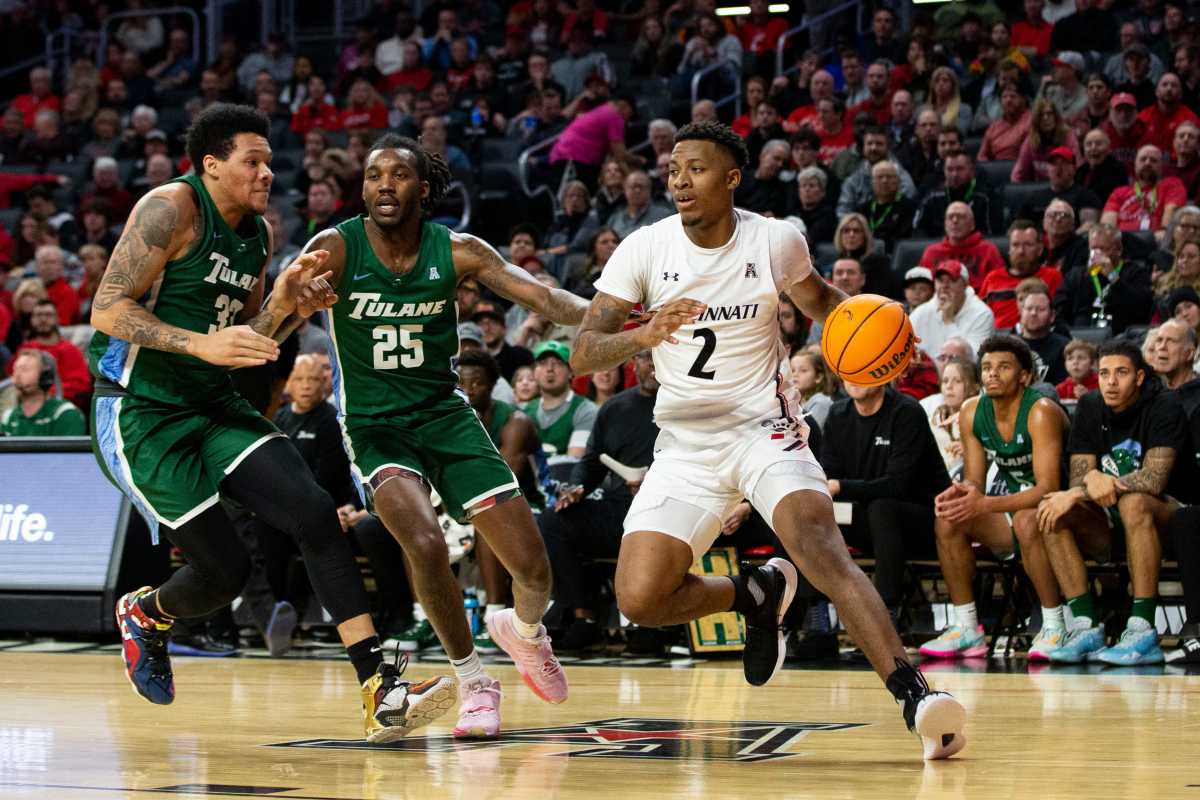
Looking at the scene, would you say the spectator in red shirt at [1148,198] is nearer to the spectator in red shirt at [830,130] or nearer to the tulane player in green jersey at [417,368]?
the spectator in red shirt at [830,130]

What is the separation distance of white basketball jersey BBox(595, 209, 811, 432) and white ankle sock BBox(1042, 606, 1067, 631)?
329 centimetres

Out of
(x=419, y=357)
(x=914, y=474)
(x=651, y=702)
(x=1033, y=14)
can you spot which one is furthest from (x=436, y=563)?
(x=1033, y=14)

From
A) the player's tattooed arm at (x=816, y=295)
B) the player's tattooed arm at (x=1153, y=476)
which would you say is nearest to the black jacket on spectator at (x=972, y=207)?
the player's tattooed arm at (x=1153, y=476)

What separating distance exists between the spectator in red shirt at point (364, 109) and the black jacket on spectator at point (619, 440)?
8772 mm

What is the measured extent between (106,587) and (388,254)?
4430 millimetres

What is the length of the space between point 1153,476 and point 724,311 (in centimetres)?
360

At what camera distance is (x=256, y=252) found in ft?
18.1

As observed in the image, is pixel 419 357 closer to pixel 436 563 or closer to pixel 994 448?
pixel 436 563

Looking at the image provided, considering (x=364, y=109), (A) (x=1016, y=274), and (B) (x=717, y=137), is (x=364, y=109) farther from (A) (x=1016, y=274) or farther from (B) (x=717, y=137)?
(B) (x=717, y=137)

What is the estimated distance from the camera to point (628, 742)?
5.06m

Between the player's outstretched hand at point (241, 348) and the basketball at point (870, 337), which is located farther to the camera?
the basketball at point (870, 337)

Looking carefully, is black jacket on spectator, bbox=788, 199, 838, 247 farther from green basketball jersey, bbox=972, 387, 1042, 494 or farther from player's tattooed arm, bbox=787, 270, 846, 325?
player's tattooed arm, bbox=787, 270, 846, 325

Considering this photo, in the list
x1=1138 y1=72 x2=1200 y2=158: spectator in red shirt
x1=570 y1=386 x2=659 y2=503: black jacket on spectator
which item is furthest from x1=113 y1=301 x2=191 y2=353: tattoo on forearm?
x1=1138 y1=72 x2=1200 y2=158: spectator in red shirt

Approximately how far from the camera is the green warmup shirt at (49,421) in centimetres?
1063
